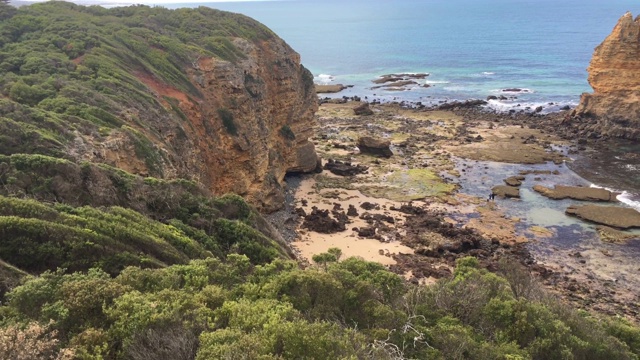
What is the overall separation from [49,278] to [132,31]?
32.4 metres

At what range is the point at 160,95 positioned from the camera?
28.7 m

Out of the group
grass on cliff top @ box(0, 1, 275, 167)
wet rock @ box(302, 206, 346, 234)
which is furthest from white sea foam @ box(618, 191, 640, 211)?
grass on cliff top @ box(0, 1, 275, 167)

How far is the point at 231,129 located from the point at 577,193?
31.8 meters

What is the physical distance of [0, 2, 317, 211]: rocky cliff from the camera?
66.3ft

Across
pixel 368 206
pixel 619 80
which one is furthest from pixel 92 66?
pixel 619 80

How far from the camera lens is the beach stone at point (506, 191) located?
40.2 meters

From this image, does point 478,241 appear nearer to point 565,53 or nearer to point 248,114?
point 248,114

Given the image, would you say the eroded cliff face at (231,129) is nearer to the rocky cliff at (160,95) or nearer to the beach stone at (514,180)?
the rocky cliff at (160,95)

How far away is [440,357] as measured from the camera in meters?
10.5

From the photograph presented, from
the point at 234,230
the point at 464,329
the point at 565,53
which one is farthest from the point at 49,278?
the point at 565,53

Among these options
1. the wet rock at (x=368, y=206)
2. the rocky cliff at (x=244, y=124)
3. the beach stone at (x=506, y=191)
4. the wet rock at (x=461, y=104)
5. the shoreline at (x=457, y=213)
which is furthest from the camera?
the wet rock at (x=461, y=104)

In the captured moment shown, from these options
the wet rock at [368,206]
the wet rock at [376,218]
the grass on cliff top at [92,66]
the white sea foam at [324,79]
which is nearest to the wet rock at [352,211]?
the wet rock at [376,218]

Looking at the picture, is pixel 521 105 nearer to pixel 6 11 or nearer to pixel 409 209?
pixel 409 209

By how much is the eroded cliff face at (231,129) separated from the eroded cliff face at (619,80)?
126 feet
